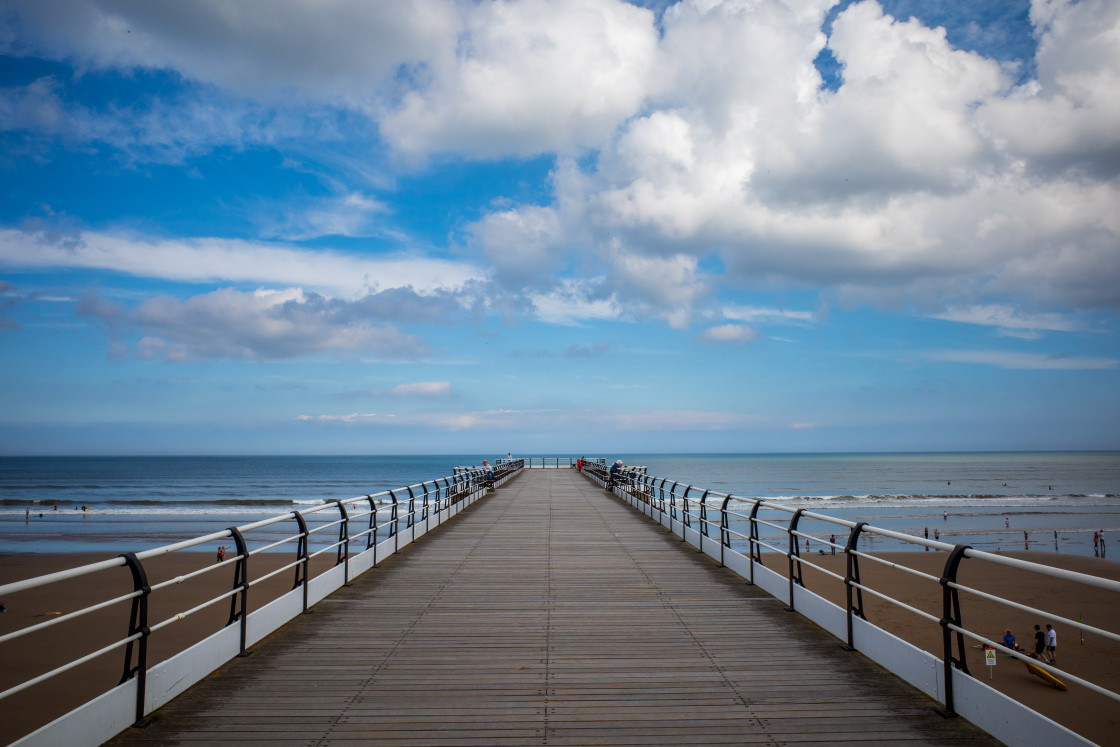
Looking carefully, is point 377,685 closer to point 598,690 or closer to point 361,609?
point 598,690

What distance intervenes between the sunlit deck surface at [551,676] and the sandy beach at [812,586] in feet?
29.4

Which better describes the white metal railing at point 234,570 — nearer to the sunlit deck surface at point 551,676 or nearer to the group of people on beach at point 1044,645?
the sunlit deck surface at point 551,676

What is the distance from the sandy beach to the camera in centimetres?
1330

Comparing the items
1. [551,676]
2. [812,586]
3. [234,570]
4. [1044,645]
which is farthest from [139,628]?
[812,586]

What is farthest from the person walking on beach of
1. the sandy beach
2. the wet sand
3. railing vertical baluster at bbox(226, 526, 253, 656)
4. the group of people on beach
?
railing vertical baluster at bbox(226, 526, 253, 656)

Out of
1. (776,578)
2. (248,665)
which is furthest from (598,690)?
(776,578)

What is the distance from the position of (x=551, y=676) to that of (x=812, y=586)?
22.7 m

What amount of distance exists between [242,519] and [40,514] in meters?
17.2

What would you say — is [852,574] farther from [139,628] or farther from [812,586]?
[812,586]

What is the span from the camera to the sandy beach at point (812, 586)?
13305 millimetres

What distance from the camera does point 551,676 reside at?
5.10 meters

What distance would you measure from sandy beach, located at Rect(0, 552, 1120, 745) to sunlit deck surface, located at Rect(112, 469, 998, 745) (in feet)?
29.4

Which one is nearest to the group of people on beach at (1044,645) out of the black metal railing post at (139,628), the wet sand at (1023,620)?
the wet sand at (1023,620)

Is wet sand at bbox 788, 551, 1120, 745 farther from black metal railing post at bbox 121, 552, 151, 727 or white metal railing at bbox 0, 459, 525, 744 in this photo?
black metal railing post at bbox 121, 552, 151, 727
